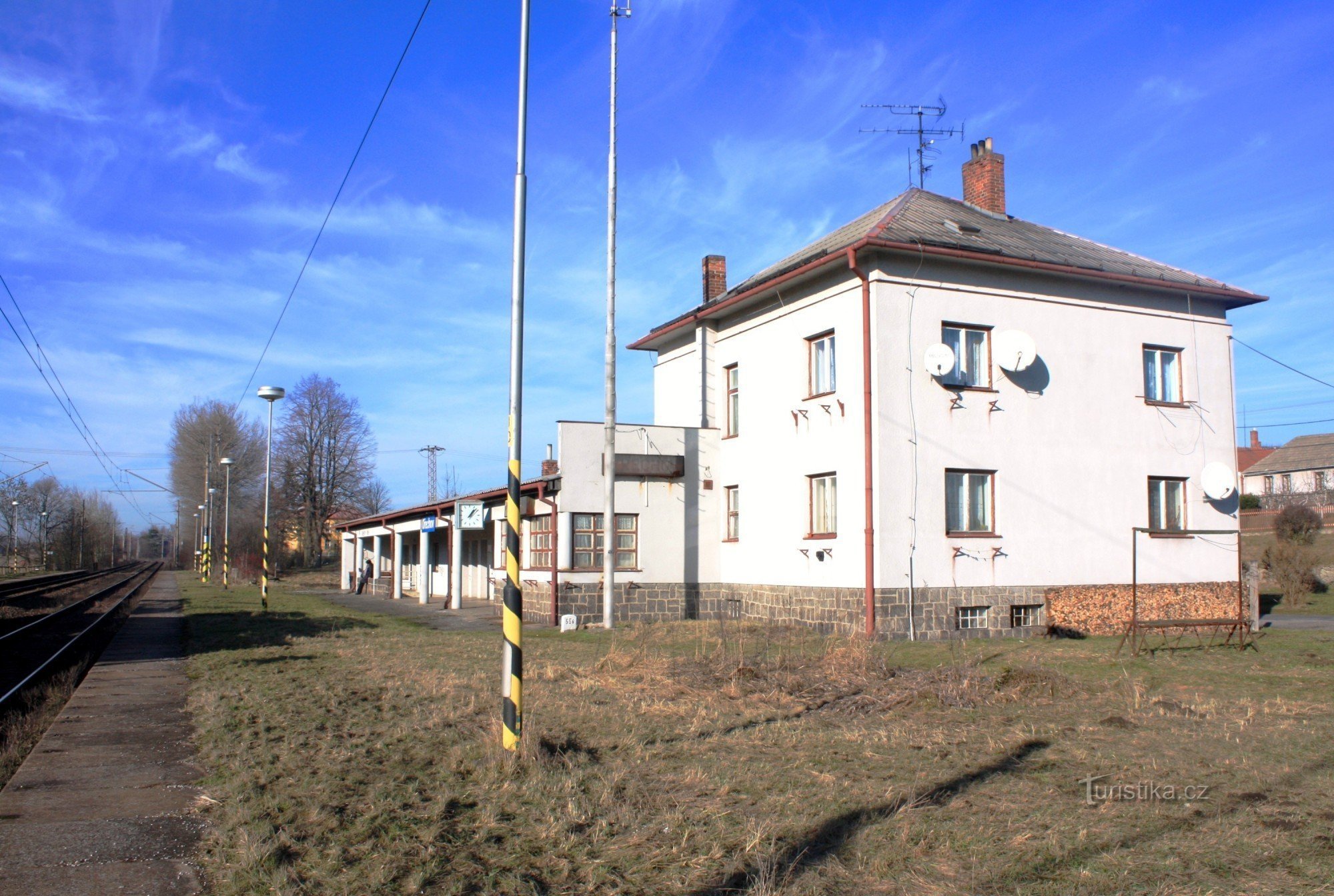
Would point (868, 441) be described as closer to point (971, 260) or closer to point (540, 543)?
point (971, 260)

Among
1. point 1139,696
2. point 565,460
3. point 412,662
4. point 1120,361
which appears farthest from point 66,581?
point 1139,696

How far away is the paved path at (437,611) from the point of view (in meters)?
21.4

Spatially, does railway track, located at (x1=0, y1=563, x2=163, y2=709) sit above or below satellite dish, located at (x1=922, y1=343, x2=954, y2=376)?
below

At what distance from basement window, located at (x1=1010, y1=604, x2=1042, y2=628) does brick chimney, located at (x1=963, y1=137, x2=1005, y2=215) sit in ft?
30.5

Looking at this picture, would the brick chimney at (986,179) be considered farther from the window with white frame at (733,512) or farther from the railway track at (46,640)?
the railway track at (46,640)

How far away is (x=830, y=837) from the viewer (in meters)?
5.29

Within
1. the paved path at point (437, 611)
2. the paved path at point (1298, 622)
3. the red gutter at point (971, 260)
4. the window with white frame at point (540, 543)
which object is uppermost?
the red gutter at point (971, 260)

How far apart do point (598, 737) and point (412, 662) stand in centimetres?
591

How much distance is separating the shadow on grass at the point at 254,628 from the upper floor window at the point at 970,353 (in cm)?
1212

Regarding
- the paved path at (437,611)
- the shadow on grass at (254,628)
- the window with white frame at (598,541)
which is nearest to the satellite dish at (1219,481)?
the window with white frame at (598,541)

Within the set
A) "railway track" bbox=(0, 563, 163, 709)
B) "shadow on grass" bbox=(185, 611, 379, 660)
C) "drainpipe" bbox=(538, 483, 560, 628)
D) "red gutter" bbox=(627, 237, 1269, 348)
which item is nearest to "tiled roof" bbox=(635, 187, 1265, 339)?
"red gutter" bbox=(627, 237, 1269, 348)

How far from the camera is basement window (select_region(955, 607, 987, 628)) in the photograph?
57.6 feet

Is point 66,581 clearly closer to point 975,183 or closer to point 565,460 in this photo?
point 565,460

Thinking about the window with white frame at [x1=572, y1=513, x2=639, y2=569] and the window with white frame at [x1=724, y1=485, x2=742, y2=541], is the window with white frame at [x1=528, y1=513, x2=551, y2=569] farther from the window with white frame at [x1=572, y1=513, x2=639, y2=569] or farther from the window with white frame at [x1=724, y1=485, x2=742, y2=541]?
the window with white frame at [x1=724, y1=485, x2=742, y2=541]
